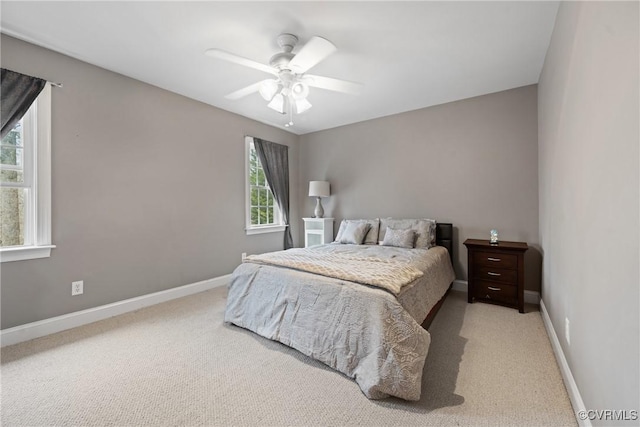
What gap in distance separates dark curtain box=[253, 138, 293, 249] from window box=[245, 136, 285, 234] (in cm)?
9

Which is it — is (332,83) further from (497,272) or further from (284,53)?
(497,272)

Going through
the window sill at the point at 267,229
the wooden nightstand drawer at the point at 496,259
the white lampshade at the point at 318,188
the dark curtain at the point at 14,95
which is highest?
the dark curtain at the point at 14,95

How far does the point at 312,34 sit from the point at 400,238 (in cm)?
236

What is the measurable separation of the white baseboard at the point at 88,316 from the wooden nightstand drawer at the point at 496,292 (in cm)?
333

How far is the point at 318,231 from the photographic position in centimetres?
466

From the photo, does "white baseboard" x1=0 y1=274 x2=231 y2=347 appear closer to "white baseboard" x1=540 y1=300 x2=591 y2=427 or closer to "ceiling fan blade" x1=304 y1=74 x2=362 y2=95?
"ceiling fan blade" x1=304 y1=74 x2=362 y2=95

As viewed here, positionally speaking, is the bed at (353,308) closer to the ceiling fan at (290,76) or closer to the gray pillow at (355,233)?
the gray pillow at (355,233)

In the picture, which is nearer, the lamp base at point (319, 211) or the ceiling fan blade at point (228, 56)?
the ceiling fan blade at point (228, 56)

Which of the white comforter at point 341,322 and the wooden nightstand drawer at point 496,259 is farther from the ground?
the wooden nightstand drawer at point 496,259

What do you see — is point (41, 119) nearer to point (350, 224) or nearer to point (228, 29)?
point (228, 29)

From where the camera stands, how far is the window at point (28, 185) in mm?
2266

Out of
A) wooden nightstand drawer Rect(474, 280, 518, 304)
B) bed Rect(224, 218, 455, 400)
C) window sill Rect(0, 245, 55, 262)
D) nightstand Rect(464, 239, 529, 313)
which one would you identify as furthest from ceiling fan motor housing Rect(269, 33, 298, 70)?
wooden nightstand drawer Rect(474, 280, 518, 304)

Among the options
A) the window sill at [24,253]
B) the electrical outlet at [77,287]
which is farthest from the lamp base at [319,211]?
the window sill at [24,253]

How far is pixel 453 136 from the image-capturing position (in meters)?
3.66
